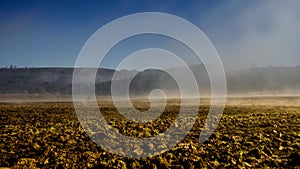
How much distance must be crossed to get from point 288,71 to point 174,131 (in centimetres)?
7634

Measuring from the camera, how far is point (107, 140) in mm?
12320

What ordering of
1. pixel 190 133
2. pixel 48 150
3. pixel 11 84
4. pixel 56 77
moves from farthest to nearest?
1. pixel 56 77
2. pixel 11 84
3. pixel 190 133
4. pixel 48 150

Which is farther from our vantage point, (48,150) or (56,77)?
(56,77)

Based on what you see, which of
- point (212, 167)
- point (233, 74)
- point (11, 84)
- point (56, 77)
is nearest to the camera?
point (212, 167)

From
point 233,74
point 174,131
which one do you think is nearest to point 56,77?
point 233,74

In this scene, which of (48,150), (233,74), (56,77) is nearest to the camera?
(48,150)

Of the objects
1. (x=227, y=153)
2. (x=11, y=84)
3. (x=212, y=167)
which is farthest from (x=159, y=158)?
(x=11, y=84)

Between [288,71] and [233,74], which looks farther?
[233,74]

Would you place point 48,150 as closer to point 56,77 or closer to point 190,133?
point 190,133

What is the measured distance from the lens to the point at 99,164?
918cm

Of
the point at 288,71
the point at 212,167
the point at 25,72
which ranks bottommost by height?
the point at 212,167

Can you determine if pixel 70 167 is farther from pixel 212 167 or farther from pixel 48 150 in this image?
pixel 212 167

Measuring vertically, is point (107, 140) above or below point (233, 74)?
below

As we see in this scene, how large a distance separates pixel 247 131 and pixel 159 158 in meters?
6.00
